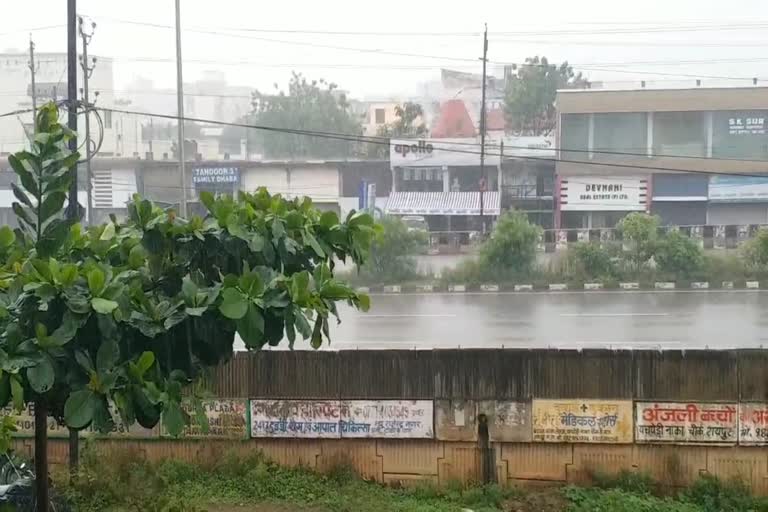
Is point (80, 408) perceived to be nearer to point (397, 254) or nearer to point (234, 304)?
point (234, 304)

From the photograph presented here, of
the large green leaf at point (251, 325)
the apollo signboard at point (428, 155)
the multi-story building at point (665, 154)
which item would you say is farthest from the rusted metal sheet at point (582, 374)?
the apollo signboard at point (428, 155)

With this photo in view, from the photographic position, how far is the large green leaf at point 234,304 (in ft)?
10.1

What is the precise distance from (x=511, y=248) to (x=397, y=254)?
300cm

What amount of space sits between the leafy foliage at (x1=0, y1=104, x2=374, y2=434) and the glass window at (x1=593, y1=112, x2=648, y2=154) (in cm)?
2694

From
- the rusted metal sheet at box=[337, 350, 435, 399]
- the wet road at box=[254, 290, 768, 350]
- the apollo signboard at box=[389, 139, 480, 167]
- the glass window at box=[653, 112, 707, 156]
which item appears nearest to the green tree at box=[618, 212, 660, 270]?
the wet road at box=[254, 290, 768, 350]

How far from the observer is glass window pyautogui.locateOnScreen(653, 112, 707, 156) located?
28891mm

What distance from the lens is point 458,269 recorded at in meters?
20.8

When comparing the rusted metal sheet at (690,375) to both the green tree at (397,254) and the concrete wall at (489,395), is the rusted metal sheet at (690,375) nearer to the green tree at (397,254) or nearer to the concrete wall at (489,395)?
the concrete wall at (489,395)

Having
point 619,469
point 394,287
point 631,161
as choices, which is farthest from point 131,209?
point 631,161

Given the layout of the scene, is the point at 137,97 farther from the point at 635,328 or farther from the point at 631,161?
the point at 635,328

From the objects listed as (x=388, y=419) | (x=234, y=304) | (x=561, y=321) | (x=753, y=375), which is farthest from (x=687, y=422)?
(x=561, y=321)

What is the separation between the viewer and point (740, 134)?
28531mm

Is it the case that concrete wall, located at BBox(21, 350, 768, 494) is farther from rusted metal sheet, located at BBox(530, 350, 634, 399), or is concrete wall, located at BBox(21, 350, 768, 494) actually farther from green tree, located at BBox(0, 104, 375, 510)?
green tree, located at BBox(0, 104, 375, 510)

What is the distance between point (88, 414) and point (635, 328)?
13.5 meters
